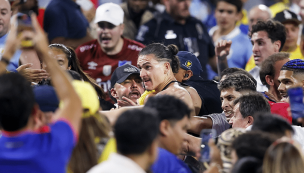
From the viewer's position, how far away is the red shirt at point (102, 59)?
618 centimetres

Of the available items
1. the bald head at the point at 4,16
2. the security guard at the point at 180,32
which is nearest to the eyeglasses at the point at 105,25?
the security guard at the point at 180,32

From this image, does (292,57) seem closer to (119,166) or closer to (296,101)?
(296,101)

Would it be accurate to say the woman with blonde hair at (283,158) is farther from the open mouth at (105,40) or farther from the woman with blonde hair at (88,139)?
the open mouth at (105,40)

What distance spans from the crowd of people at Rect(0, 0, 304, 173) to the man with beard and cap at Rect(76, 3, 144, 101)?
0.01 meters

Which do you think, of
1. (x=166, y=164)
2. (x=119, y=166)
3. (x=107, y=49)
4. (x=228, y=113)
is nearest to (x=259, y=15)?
(x=107, y=49)

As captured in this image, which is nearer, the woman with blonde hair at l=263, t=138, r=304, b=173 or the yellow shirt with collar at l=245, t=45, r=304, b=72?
the woman with blonde hair at l=263, t=138, r=304, b=173

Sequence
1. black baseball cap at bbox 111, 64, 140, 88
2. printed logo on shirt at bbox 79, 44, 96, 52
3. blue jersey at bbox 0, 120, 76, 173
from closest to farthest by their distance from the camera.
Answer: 1. blue jersey at bbox 0, 120, 76, 173
2. black baseball cap at bbox 111, 64, 140, 88
3. printed logo on shirt at bbox 79, 44, 96, 52

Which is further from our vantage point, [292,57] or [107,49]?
[292,57]

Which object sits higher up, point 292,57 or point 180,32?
point 180,32

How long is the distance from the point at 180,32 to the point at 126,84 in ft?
7.49

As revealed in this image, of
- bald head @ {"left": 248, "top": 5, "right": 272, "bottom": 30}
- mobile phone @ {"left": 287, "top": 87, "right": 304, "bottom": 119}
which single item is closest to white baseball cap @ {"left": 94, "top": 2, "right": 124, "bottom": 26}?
bald head @ {"left": 248, "top": 5, "right": 272, "bottom": 30}

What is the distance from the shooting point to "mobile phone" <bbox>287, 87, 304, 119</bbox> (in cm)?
281

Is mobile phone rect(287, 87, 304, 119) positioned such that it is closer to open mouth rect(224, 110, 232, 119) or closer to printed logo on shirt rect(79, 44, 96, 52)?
open mouth rect(224, 110, 232, 119)

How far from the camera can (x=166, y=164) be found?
108 inches
